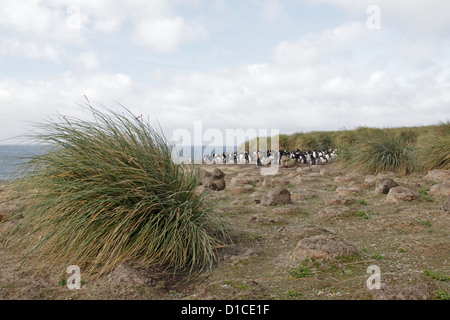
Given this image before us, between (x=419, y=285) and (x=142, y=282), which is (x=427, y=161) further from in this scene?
(x=142, y=282)

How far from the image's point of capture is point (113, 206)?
4.17 metres

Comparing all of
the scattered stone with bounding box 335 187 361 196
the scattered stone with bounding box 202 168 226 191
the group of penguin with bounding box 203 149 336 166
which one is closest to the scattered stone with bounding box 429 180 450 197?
the scattered stone with bounding box 335 187 361 196

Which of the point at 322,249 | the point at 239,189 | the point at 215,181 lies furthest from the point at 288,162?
the point at 322,249

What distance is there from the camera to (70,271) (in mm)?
3932

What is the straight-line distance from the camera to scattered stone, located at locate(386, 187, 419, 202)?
7.30 m

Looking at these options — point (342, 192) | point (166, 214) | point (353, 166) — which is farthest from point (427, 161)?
point (166, 214)

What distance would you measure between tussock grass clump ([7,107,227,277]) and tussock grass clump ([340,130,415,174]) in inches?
335

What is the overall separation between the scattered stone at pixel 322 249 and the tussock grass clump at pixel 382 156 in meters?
8.12

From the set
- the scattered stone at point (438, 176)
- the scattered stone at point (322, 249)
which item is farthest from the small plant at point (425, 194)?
the scattered stone at point (322, 249)

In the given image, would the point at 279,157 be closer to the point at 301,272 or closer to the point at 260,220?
the point at 260,220

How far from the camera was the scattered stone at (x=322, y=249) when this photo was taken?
4023 millimetres

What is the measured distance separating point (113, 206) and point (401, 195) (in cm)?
581

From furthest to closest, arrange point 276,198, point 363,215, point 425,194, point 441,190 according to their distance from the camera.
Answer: point 425,194
point 441,190
point 276,198
point 363,215

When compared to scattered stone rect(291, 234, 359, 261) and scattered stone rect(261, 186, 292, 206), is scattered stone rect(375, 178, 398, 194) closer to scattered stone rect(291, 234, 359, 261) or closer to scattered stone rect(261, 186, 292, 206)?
scattered stone rect(261, 186, 292, 206)
